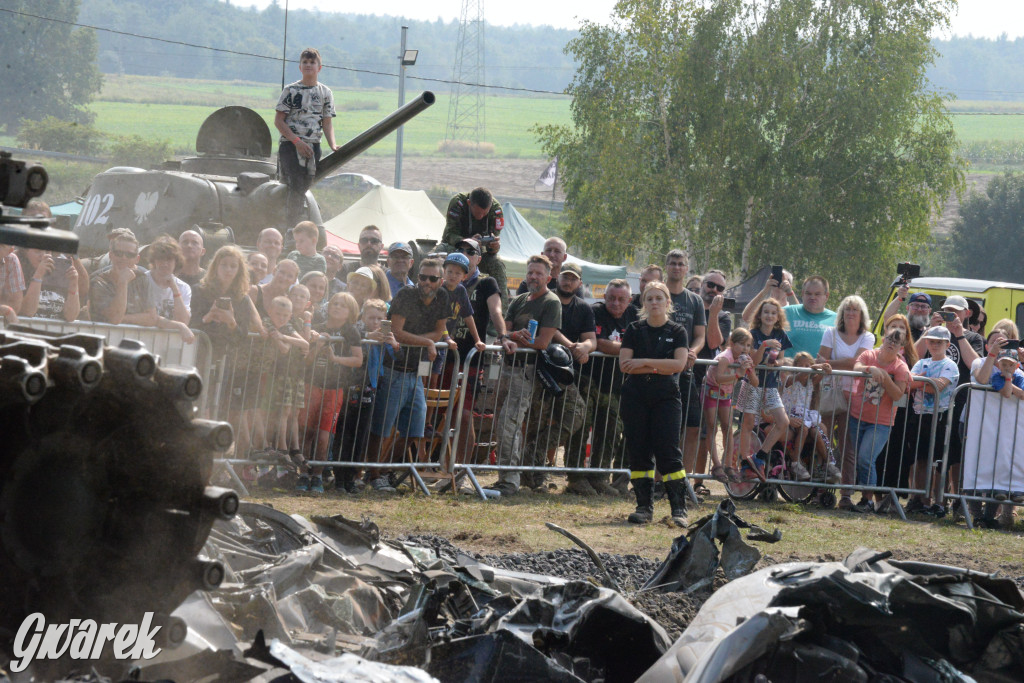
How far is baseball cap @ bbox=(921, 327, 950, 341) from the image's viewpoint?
11.4m

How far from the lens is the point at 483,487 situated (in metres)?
11.0

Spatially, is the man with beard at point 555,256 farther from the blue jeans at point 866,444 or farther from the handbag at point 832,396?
the blue jeans at point 866,444

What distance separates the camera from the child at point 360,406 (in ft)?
33.5

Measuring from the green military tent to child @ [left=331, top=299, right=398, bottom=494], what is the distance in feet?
52.0

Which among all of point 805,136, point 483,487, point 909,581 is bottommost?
point 483,487

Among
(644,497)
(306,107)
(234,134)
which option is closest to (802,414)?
(644,497)

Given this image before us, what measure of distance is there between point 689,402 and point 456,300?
265 cm

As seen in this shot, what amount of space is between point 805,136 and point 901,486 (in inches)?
1134

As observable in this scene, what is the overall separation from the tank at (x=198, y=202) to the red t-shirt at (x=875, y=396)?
5.54 m

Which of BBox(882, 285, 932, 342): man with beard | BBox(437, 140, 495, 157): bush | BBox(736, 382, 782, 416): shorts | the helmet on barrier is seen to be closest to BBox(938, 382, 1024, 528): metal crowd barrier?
BBox(882, 285, 932, 342): man with beard

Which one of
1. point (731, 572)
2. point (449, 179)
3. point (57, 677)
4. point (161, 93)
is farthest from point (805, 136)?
point (161, 93)

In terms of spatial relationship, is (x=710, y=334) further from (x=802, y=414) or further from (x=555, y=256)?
(x=555, y=256)

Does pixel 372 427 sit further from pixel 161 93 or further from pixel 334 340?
pixel 161 93

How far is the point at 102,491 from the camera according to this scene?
3.45 metres
